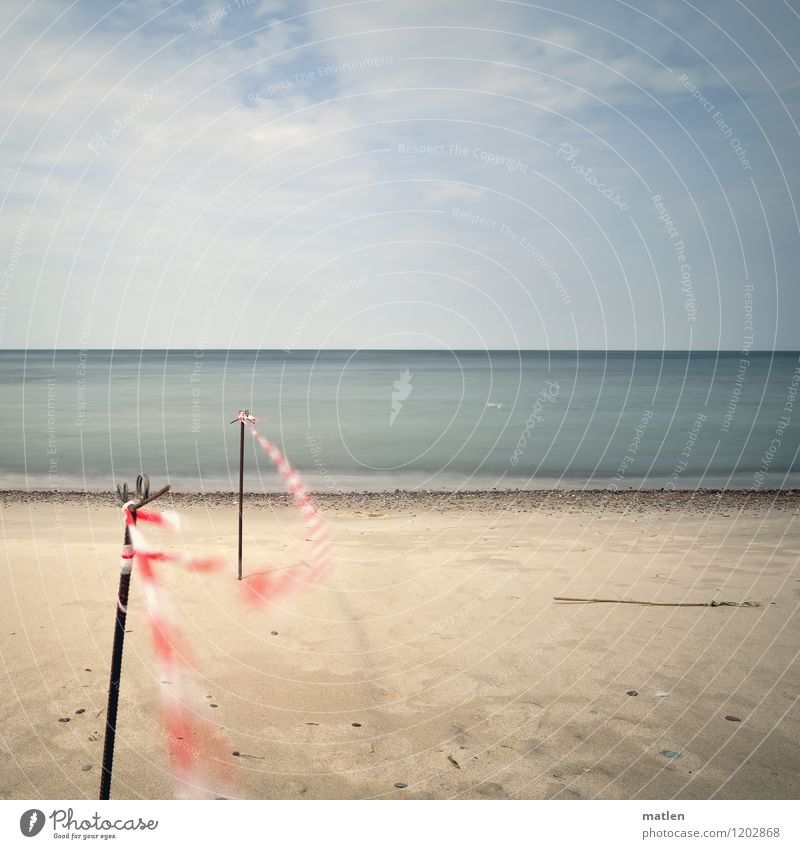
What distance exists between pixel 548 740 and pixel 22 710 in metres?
5.11

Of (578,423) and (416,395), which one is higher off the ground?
(416,395)

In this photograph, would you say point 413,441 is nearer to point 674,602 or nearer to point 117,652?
point 674,602

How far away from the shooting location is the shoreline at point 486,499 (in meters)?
18.9

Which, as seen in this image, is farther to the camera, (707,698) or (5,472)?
(5,472)

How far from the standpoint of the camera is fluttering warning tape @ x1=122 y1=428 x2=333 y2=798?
12.8ft

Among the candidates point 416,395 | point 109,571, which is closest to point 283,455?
point 109,571

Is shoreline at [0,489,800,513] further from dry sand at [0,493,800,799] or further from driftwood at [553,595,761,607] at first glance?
driftwood at [553,595,761,607]

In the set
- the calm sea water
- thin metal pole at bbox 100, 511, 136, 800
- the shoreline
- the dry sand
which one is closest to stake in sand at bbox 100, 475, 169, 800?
thin metal pole at bbox 100, 511, 136, 800

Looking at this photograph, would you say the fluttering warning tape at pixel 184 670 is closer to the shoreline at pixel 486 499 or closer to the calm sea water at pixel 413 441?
the shoreline at pixel 486 499

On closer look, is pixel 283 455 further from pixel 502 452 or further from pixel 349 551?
pixel 349 551

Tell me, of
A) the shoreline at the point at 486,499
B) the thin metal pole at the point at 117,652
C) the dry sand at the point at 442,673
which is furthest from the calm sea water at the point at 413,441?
the thin metal pole at the point at 117,652

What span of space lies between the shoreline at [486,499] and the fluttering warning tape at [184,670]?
842 centimetres

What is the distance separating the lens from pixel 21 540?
13188 millimetres

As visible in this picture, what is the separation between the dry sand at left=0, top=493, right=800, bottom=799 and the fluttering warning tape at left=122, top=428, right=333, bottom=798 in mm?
153
